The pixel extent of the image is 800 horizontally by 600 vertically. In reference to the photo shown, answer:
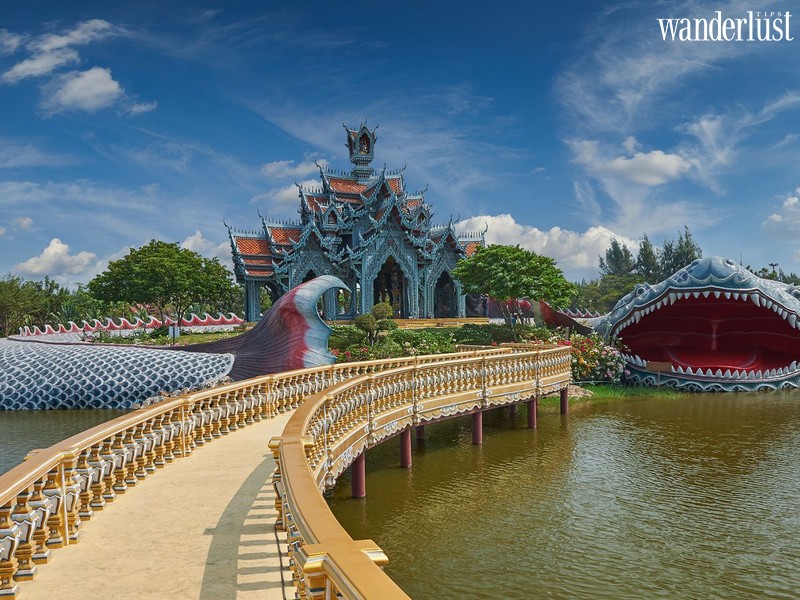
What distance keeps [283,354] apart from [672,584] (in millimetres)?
14144

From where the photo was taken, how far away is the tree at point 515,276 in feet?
102

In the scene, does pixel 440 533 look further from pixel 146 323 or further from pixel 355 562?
pixel 146 323

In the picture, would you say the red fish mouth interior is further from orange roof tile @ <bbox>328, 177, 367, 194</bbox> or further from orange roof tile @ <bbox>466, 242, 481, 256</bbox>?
orange roof tile @ <bbox>328, 177, 367, 194</bbox>

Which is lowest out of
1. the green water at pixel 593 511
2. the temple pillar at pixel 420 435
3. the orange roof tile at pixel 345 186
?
the green water at pixel 593 511

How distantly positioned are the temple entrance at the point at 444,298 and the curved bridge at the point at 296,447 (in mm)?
29472

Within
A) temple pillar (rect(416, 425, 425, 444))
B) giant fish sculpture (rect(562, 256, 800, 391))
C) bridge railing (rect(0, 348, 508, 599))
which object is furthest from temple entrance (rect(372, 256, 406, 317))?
bridge railing (rect(0, 348, 508, 599))

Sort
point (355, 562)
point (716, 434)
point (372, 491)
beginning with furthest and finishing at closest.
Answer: point (716, 434), point (372, 491), point (355, 562)

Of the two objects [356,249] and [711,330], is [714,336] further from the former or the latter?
[356,249]

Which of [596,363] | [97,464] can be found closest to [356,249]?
[596,363]

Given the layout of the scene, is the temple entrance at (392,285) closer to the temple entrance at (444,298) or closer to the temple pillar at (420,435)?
the temple entrance at (444,298)

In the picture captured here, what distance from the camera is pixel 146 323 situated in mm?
45156

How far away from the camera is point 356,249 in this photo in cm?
4100

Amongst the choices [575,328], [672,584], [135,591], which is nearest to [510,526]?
[672,584]

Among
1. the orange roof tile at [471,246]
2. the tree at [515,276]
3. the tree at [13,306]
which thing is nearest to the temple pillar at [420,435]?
the tree at [515,276]
